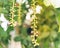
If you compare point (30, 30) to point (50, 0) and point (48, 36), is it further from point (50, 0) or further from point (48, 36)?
point (50, 0)

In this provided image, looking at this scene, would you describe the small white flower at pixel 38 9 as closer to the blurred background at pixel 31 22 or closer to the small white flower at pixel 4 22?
the blurred background at pixel 31 22

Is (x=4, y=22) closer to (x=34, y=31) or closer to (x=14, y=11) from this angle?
(x=14, y=11)

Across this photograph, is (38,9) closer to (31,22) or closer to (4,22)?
(31,22)

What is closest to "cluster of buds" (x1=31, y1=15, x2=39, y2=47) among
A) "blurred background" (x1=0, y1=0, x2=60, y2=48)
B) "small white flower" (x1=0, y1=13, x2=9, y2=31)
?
"blurred background" (x1=0, y1=0, x2=60, y2=48)

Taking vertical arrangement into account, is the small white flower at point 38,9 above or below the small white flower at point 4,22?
above

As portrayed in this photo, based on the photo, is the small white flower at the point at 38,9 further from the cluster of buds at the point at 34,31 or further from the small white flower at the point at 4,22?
the small white flower at the point at 4,22

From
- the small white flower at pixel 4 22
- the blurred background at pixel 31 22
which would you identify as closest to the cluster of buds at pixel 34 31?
the blurred background at pixel 31 22

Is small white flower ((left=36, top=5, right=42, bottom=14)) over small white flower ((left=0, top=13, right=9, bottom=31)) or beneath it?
over

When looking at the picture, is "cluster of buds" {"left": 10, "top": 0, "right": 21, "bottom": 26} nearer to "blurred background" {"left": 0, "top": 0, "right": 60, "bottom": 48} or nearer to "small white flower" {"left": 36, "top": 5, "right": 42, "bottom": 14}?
"blurred background" {"left": 0, "top": 0, "right": 60, "bottom": 48}

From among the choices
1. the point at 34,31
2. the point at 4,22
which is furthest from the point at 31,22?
the point at 4,22

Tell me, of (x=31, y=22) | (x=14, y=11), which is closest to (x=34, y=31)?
(x=31, y=22)

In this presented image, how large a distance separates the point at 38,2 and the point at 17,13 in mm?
159

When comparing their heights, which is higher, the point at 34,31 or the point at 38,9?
the point at 38,9

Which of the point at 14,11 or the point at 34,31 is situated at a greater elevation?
the point at 14,11
